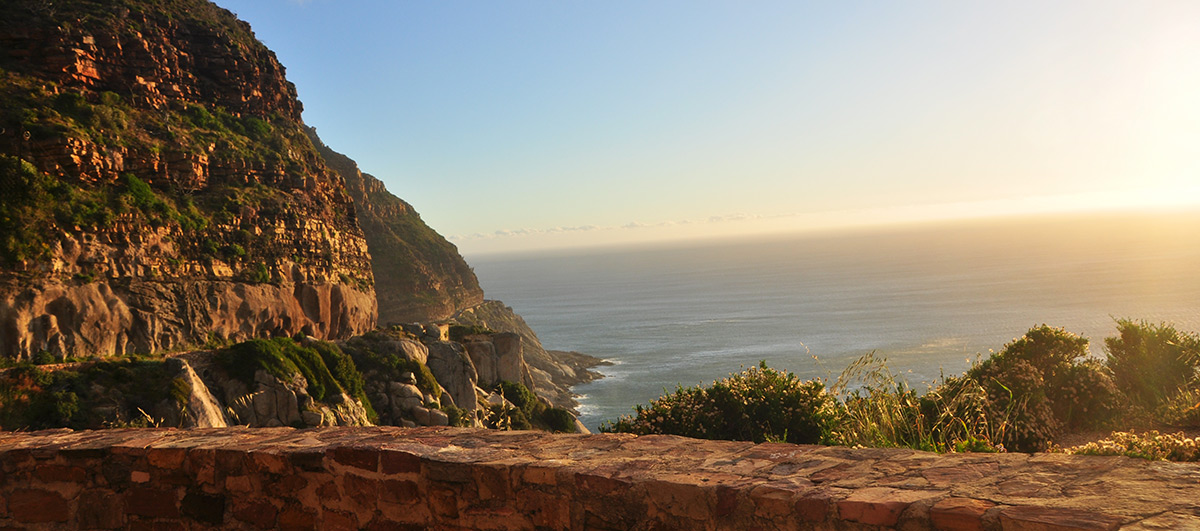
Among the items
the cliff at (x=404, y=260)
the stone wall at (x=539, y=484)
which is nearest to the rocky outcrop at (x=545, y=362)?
the cliff at (x=404, y=260)

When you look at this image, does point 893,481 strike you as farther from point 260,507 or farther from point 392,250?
point 392,250

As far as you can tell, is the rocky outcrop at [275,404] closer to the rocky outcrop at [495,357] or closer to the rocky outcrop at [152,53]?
the rocky outcrop at [495,357]

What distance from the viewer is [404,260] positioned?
2913 inches

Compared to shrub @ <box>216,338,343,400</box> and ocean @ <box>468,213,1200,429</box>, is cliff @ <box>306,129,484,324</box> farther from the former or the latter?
shrub @ <box>216,338,343,400</box>

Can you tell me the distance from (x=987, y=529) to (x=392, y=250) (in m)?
77.2

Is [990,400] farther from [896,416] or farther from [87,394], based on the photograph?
[87,394]

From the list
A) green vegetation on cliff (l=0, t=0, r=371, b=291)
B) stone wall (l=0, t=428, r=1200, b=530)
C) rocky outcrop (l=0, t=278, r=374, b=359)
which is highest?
green vegetation on cliff (l=0, t=0, r=371, b=291)

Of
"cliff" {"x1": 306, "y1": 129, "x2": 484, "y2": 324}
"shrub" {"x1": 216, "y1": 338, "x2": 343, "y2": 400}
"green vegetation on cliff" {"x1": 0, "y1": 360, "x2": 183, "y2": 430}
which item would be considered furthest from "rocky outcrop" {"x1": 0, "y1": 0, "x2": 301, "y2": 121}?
"cliff" {"x1": 306, "y1": 129, "x2": 484, "y2": 324}

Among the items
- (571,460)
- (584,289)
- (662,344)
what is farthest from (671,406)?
(584,289)

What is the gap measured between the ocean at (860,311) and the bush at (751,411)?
69.2 feet

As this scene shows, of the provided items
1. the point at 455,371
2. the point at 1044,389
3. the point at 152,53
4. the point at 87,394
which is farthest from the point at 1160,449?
the point at 152,53

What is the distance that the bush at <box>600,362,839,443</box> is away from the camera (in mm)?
7977

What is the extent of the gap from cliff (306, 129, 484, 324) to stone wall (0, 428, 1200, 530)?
2510 inches

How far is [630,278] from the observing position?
192 m
